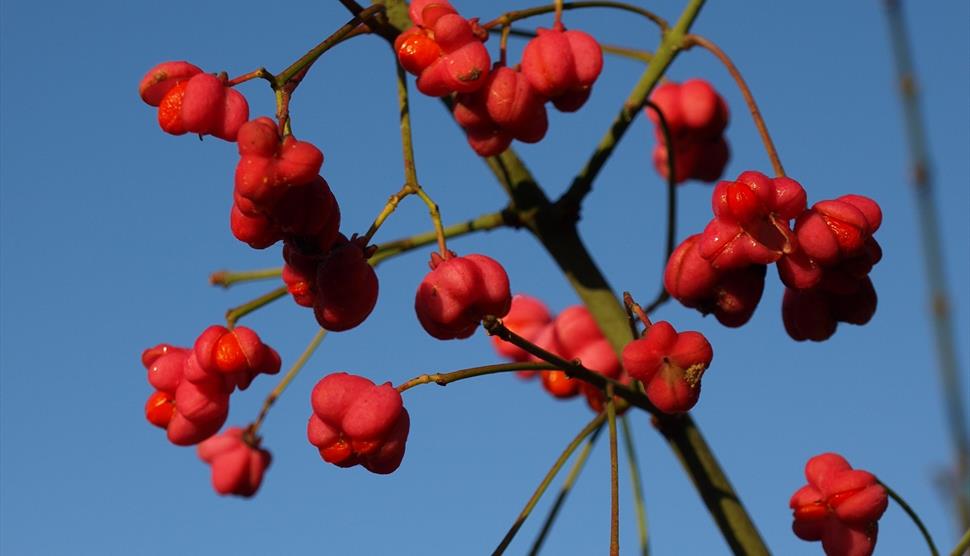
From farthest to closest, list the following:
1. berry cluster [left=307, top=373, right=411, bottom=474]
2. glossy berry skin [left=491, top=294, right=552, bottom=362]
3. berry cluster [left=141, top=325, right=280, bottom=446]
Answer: glossy berry skin [left=491, top=294, right=552, bottom=362] → berry cluster [left=141, top=325, right=280, bottom=446] → berry cluster [left=307, top=373, right=411, bottom=474]

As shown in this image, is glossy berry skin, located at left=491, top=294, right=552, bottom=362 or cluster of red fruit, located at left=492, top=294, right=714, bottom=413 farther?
glossy berry skin, located at left=491, top=294, right=552, bottom=362

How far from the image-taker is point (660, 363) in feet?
4.90

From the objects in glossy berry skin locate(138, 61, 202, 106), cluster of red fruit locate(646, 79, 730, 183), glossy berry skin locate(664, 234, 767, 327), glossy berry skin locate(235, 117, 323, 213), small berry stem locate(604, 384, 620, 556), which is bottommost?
small berry stem locate(604, 384, 620, 556)

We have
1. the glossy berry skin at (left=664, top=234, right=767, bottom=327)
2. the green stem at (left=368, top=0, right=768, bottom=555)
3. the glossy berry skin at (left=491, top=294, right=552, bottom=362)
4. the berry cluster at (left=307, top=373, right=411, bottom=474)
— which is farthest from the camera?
the glossy berry skin at (left=491, top=294, right=552, bottom=362)

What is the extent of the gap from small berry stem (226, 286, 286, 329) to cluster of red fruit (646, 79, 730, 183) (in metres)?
0.87

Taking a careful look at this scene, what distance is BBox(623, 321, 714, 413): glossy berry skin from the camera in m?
1.48

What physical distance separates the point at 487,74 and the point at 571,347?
2.32 ft

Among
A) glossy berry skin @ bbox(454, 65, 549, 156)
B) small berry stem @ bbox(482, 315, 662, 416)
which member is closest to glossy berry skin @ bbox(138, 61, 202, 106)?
glossy berry skin @ bbox(454, 65, 549, 156)

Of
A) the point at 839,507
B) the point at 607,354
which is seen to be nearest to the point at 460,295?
the point at 839,507

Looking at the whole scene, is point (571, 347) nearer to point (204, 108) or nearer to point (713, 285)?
point (713, 285)

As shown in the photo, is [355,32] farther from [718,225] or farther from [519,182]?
[718,225]

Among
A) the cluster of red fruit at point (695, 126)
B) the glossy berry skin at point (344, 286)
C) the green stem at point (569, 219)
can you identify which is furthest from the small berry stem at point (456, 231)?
the cluster of red fruit at point (695, 126)

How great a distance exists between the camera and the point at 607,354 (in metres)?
2.19

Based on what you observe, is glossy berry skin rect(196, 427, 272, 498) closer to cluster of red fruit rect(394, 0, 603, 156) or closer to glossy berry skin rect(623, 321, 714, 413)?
cluster of red fruit rect(394, 0, 603, 156)
